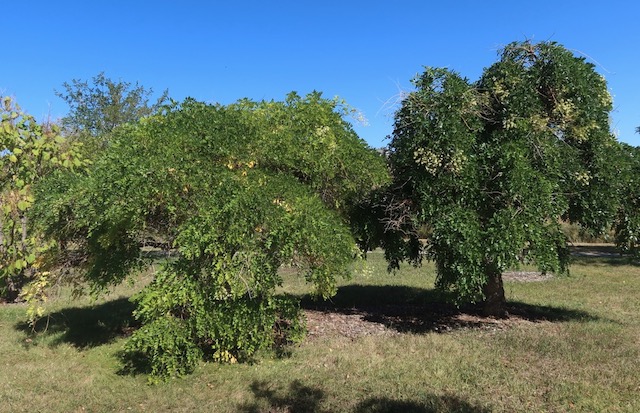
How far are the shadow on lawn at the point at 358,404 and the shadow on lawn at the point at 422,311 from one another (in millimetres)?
3287

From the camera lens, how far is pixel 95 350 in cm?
810

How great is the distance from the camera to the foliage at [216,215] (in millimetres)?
6234

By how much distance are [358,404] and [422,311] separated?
5.74 m

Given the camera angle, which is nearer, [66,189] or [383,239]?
[66,189]

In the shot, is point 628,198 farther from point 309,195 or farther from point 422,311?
point 309,195

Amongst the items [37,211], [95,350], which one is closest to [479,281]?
[95,350]

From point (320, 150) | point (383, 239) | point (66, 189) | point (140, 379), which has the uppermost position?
point (320, 150)

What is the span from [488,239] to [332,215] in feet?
8.22

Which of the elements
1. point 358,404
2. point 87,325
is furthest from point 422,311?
point 87,325

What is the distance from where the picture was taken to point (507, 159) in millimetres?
Answer: 7562

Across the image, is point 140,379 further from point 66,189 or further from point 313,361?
point 66,189

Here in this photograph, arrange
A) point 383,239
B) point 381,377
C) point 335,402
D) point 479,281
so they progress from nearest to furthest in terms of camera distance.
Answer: point 335,402
point 381,377
point 479,281
point 383,239

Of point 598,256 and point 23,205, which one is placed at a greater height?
point 23,205

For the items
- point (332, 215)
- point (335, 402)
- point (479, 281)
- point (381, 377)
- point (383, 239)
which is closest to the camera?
point (335, 402)
